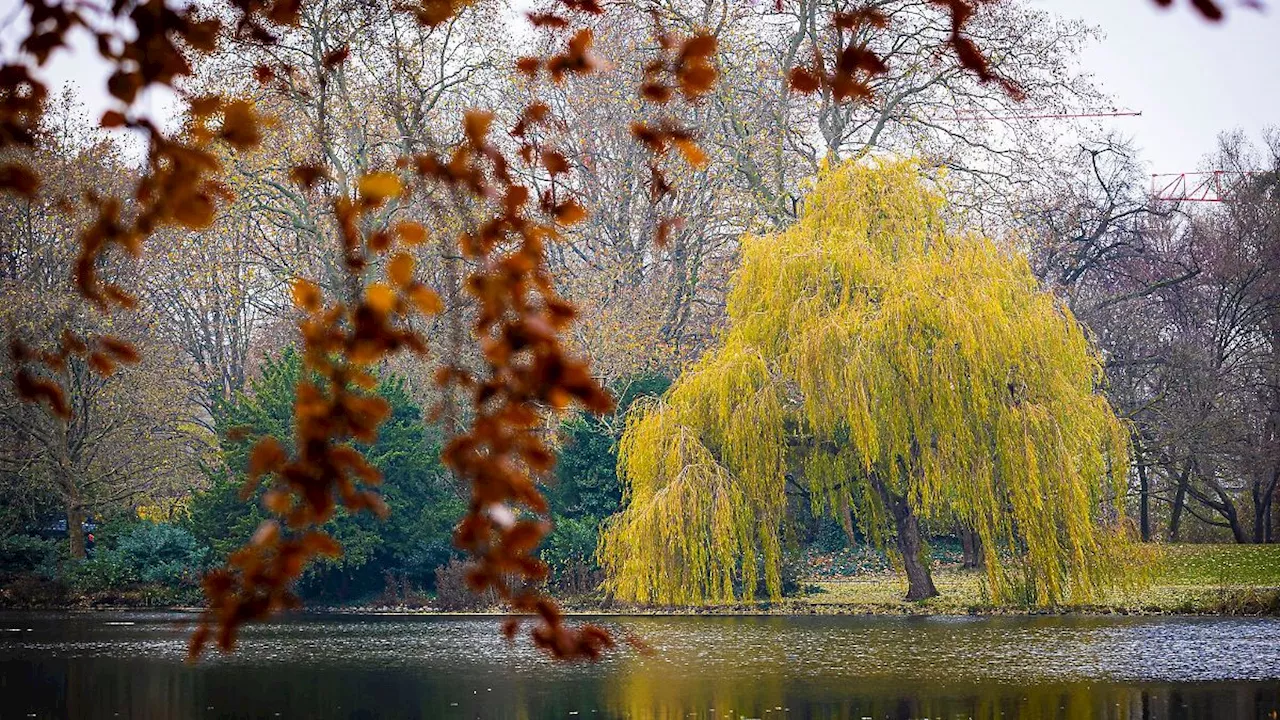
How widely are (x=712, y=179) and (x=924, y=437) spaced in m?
9.83

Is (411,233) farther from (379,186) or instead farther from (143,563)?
(143,563)

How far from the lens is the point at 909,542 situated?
2173cm

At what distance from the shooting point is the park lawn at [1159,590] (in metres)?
20.3

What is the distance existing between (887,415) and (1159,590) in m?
5.98

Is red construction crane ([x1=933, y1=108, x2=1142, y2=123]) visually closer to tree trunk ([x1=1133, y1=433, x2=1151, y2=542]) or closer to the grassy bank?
tree trunk ([x1=1133, y1=433, x2=1151, y2=542])

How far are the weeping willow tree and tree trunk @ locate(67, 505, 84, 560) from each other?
1072cm

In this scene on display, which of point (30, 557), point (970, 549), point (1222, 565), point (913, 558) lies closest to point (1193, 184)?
point (1222, 565)

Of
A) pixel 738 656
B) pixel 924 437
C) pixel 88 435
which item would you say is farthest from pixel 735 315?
pixel 88 435

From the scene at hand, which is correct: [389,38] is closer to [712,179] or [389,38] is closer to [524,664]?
[712,179]

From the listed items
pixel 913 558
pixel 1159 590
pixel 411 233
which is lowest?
pixel 1159 590

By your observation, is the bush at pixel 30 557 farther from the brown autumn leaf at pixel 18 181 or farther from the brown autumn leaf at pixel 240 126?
the brown autumn leaf at pixel 240 126

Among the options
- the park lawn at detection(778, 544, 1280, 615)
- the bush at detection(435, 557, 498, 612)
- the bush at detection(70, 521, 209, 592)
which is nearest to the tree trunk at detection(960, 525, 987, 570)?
the park lawn at detection(778, 544, 1280, 615)

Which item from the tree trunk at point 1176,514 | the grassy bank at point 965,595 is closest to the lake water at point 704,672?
the grassy bank at point 965,595

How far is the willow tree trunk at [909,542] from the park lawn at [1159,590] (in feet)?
0.81
